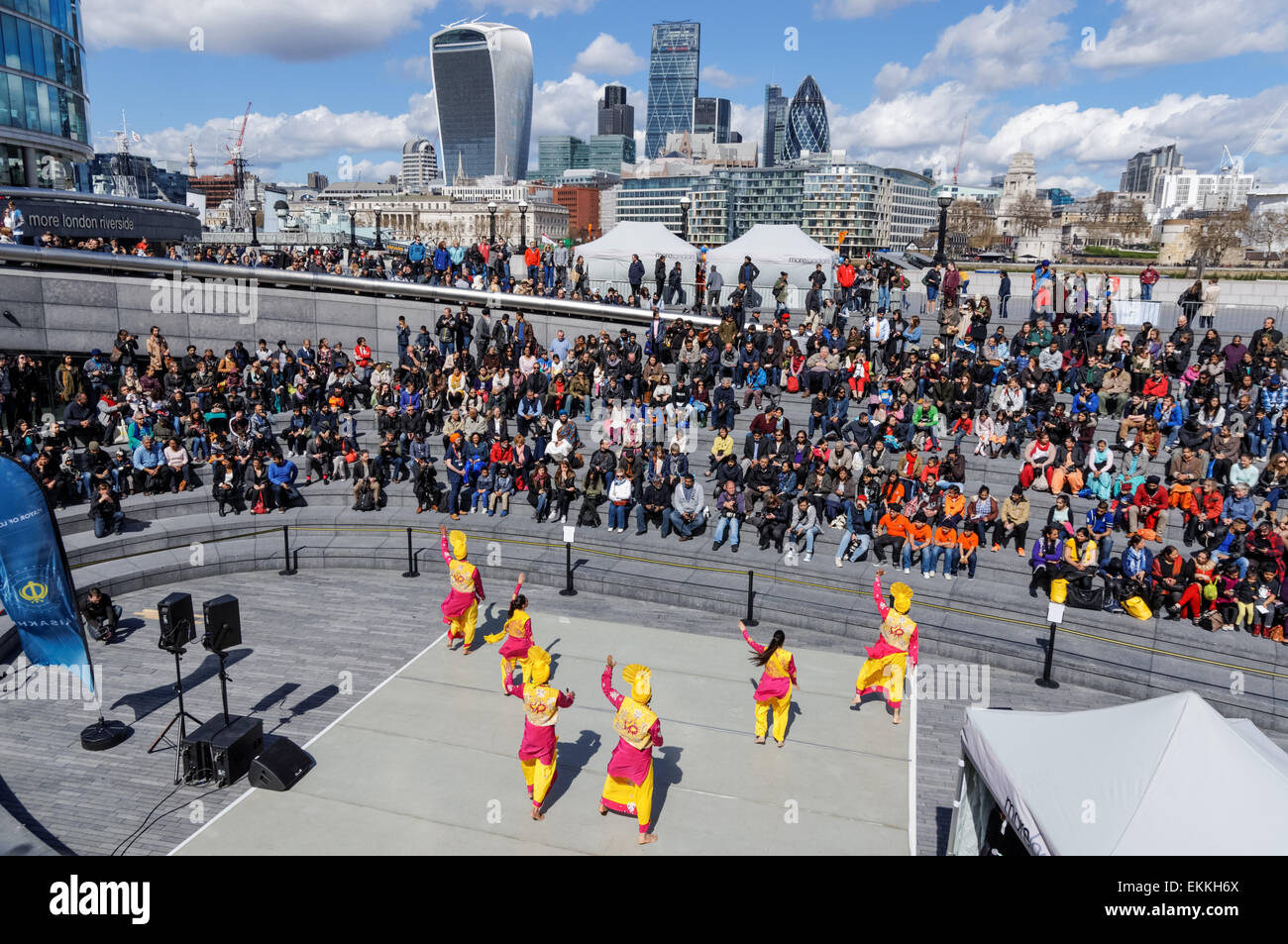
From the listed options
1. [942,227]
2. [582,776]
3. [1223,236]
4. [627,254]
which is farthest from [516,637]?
[1223,236]

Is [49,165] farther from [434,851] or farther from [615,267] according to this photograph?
[434,851]

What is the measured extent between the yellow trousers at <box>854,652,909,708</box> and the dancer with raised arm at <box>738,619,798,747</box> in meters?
1.46

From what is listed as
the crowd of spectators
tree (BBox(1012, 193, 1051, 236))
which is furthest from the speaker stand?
tree (BBox(1012, 193, 1051, 236))

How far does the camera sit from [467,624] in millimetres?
12641

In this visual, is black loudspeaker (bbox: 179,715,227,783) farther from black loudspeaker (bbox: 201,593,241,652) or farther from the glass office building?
the glass office building

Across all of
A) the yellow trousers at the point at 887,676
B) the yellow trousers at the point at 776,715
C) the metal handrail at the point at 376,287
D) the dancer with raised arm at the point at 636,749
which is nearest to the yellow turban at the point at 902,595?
the yellow trousers at the point at 887,676

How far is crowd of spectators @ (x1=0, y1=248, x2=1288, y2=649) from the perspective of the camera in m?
15.0

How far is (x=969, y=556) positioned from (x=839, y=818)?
296 inches

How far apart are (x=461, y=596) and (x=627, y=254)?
57.9 feet

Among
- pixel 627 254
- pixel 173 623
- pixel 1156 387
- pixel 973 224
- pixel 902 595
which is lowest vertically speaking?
pixel 173 623

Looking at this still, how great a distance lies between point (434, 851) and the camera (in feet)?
26.7

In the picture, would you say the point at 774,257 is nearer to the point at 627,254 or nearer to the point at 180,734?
the point at 627,254

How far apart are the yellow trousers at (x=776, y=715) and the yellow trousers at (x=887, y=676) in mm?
1432
